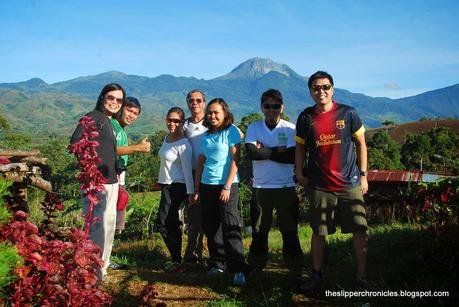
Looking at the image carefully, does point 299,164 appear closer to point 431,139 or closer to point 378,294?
point 378,294

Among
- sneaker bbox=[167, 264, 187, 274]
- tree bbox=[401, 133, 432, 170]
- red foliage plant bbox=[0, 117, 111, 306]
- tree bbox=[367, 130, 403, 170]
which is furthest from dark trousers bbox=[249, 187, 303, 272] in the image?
tree bbox=[401, 133, 432, 170]

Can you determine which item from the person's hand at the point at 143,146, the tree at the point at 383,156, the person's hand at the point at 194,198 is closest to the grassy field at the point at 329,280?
the person's hand at the point at 194,198

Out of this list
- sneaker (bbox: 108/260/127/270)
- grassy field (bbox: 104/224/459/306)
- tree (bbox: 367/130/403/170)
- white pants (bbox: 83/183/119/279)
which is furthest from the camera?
tree (bbox: 367/130/403/170)

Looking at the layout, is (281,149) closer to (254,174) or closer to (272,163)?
(272,163)

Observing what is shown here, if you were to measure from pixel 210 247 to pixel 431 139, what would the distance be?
158 ft

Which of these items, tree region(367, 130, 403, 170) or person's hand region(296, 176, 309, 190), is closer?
person's hand region(296, 176, 309, 190)

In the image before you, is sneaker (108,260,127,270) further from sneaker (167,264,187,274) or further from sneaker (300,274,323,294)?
sneaker (300,274,323,294)

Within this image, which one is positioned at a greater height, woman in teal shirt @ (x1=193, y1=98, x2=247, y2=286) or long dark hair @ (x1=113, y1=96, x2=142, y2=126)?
long dark hair @ (x1=113, y1=96, x2=142, y2=126)

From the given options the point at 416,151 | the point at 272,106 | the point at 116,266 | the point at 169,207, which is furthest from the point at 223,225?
the point at 416,151

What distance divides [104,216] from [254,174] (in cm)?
169

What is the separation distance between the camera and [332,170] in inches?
153

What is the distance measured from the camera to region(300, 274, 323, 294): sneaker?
12.7 ft

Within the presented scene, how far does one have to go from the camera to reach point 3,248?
79.5 inches

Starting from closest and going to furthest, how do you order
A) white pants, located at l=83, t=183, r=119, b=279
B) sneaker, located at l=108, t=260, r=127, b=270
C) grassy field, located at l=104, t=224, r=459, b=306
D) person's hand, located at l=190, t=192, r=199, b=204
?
grassy field, located at l=104, t=224, r=459, b=306
white pants, located at l=83, t=183, r=119, b=279
person's hand, located at l=190, t=192, r=199, b=204
sneaker, located at l=108, t=260, r=127, b=270
